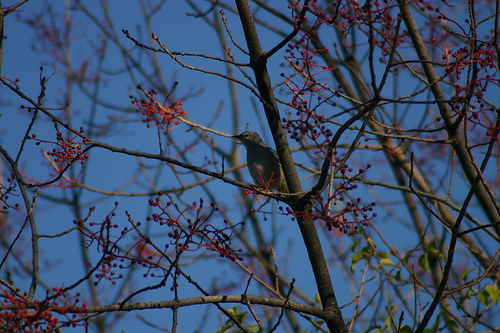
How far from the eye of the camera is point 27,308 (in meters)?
2.46

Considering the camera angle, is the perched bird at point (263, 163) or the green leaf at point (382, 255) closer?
the green leaf at point (382, 255)

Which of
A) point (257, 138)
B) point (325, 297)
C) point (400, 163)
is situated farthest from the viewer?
point (257, 138)

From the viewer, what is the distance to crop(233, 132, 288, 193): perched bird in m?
7.24

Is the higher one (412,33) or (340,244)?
(340,244)

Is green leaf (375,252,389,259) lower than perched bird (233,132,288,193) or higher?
lower

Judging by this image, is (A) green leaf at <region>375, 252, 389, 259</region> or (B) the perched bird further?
(B) the perched bird

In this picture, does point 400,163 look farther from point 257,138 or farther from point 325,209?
point 325,209

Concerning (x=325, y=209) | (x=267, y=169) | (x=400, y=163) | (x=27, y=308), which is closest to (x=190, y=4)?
(x=267, y=169)

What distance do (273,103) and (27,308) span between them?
2401 mm

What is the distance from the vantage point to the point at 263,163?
7.29m

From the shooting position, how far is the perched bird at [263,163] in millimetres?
7242

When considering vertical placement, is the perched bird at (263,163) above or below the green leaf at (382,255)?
above

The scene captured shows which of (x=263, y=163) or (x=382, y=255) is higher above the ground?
(x=263, y=163)

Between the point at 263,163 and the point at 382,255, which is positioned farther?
the point at 263,163
